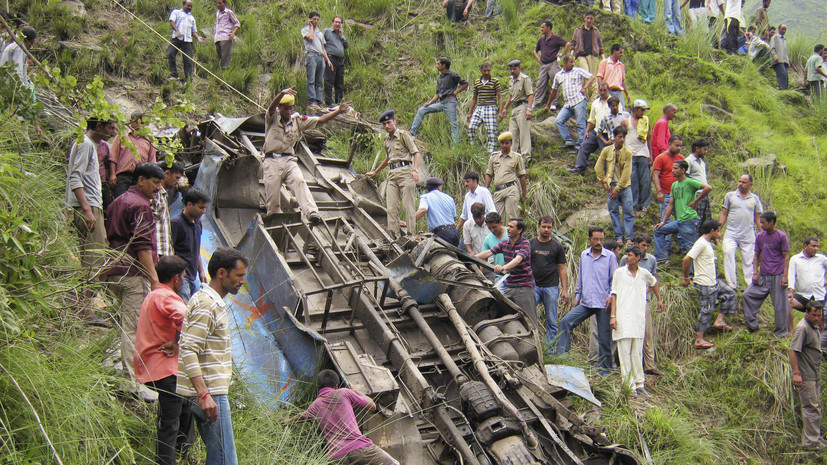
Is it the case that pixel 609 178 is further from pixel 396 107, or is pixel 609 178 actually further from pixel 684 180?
pixel 396 107

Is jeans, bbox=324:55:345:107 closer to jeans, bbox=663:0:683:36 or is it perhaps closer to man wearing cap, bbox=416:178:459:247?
man wearing cap, bbox=416:178:459:247

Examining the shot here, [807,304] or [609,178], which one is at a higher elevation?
[609,178]

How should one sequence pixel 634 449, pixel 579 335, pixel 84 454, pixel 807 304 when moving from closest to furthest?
1. pixel 84 454
2. pixel 634 449
3. pixel 807 304
4. pixel 579 335

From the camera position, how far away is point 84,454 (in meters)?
3.84

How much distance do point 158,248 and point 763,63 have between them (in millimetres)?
13773

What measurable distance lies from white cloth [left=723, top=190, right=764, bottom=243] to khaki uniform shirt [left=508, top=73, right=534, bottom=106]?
363cm

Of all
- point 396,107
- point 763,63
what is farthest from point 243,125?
→ point 763,63

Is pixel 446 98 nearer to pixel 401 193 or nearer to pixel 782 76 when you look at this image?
pixel 401 193

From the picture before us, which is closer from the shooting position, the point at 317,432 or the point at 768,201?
the point at 317,432

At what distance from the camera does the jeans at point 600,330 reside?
8039mm

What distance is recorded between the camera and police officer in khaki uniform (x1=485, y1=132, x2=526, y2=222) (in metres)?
9.59

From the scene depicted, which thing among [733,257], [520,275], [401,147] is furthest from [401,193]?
[733,257]

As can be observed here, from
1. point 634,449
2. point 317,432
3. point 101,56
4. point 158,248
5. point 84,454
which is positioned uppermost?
point 101,56

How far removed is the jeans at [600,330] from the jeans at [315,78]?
6.80 meters
